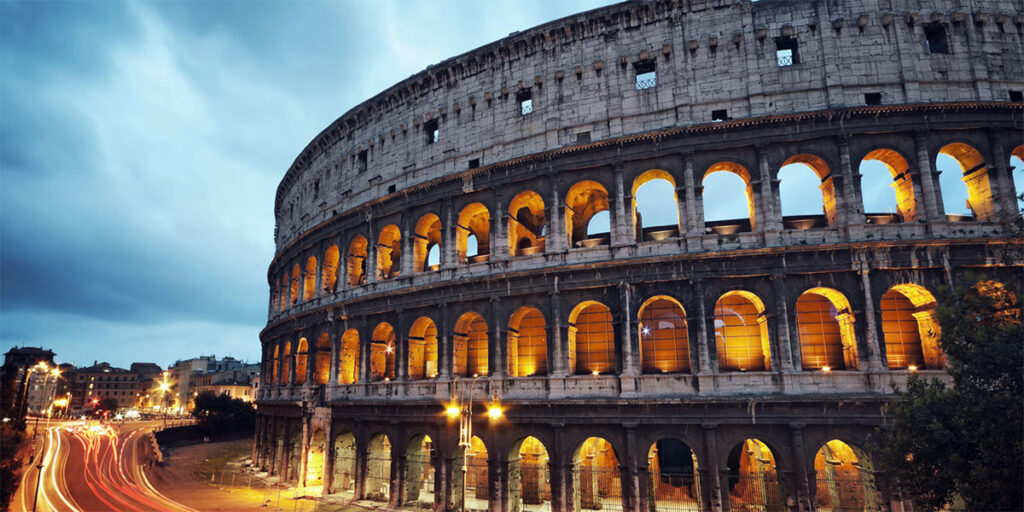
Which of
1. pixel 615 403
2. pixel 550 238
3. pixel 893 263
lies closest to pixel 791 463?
pixel 615 403

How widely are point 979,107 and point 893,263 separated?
20.6 ft

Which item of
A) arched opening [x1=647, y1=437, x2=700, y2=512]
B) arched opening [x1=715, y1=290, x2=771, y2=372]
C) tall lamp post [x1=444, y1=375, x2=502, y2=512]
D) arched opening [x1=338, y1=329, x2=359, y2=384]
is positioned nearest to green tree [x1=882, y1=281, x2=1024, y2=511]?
arched opening [x1=715, y1=290, x2=771, y2=372]

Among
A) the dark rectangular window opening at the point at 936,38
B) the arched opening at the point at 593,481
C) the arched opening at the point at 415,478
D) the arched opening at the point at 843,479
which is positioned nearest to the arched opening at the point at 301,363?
the arched opening at the point at 415,478

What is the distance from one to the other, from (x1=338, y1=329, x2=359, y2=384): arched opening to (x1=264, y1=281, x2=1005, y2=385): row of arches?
4.37 feet

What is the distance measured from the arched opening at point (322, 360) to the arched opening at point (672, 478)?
55.3 ft

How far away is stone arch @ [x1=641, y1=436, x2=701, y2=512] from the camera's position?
59.4 feet

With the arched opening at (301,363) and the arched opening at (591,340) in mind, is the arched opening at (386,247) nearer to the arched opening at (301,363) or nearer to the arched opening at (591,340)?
the arched opening at (301,363)

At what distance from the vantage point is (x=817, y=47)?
18.9 m

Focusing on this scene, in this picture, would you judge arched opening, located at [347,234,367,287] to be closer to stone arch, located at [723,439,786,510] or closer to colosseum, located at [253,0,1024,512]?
colosseum, located at [253,0,1024,512]

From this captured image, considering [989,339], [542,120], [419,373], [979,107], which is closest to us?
[989,339]

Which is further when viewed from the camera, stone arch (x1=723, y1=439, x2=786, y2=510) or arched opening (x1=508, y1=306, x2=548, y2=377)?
arched opening (x1=508, y1=306, x2=548, y2=377)

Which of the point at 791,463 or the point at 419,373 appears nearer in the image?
the point at 791,463

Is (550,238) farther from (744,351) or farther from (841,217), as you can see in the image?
(841,217)

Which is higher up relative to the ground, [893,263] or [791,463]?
[893,263]
